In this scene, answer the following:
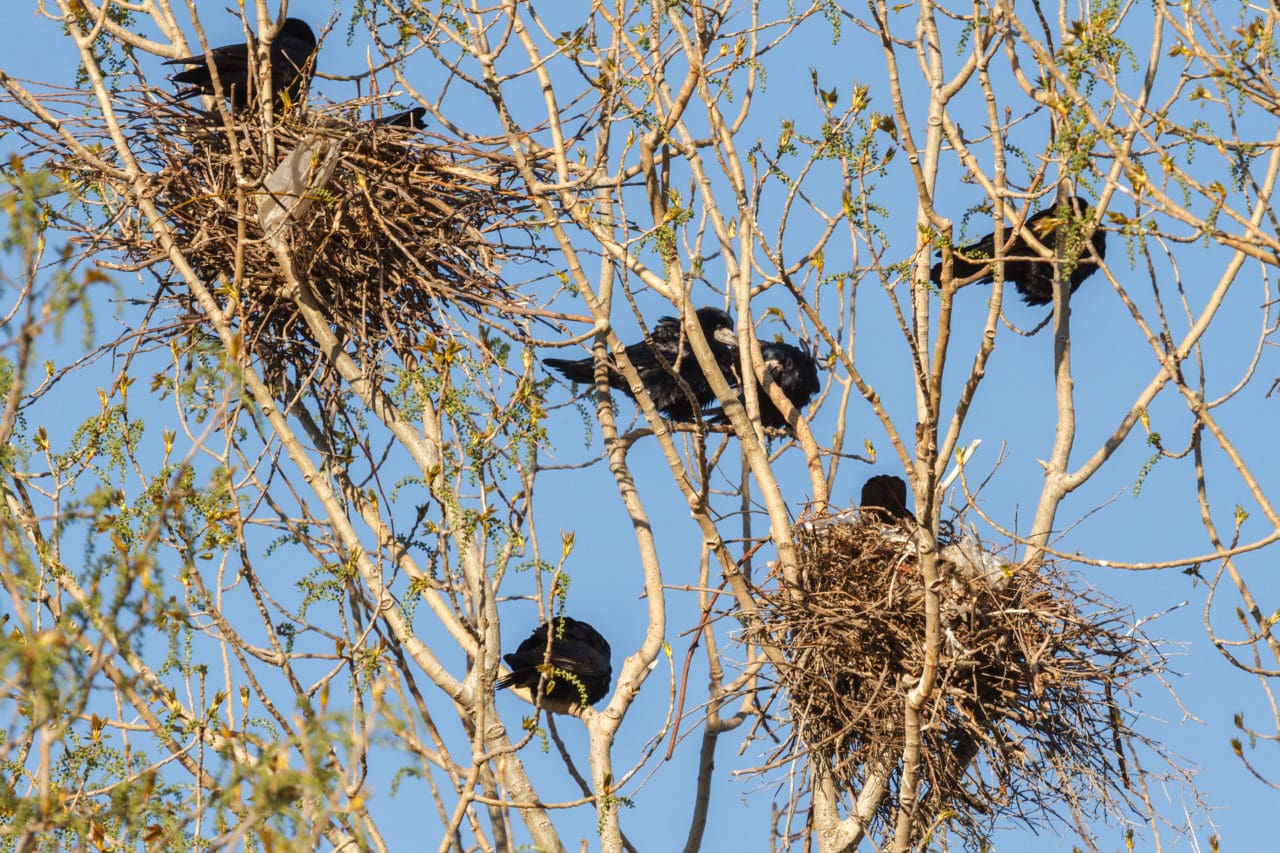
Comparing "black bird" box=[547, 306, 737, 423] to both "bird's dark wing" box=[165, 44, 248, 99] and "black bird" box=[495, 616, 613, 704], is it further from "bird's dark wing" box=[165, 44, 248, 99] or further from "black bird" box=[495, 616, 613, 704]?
"bird's dark wing" box=[165, 44, 248, 99]

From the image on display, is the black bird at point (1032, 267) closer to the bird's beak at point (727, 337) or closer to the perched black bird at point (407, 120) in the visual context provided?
the bird's beak at point (727, 337)

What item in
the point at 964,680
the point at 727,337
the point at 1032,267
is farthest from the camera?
the point at 727,337

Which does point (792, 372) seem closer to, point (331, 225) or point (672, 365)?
point (672, 365)

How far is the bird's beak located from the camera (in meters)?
7.85

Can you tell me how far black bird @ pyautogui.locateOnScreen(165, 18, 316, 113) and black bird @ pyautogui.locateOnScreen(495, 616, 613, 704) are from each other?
8.53 feet

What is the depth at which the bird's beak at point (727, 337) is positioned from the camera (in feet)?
25.8

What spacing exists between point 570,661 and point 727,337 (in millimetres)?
1994

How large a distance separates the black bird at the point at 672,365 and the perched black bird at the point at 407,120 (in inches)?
65.2

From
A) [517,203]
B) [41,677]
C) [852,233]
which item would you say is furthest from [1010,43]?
[41,677]

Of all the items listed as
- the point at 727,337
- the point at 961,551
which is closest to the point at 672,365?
the point at 727,337

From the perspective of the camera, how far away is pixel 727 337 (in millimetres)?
7883

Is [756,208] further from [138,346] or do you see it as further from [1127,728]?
[138,346]

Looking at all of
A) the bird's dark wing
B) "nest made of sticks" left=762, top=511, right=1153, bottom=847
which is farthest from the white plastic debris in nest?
the bird's dark wing

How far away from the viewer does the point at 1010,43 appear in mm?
5633
